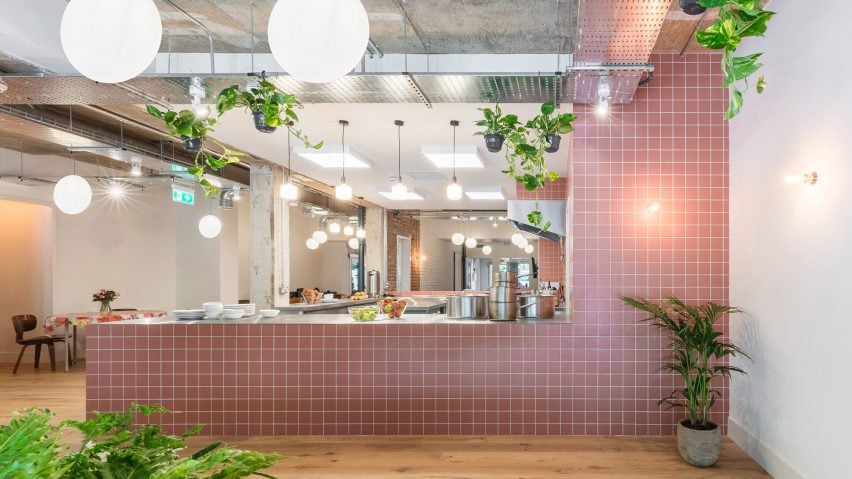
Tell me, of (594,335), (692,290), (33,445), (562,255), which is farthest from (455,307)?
(562,255)

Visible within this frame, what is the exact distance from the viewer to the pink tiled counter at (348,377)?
168 inches

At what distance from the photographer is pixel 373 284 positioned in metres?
11.5

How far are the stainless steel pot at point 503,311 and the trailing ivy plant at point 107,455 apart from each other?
Result: 3486 mm

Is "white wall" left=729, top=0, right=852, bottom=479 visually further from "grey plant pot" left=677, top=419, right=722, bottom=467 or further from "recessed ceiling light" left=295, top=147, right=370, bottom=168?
"recessed ceiling light" left=295, top=147, right=370, bottom=168

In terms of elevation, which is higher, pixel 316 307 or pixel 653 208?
pixel 653 208

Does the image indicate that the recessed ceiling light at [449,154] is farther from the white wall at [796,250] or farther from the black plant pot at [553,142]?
the white wall at [796,250]

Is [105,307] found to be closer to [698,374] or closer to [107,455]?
[698,374]

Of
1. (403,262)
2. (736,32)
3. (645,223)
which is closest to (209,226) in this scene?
(645,223)

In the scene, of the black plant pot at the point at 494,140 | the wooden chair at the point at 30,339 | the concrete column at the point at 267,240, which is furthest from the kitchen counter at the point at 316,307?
the black plant pot at the point at 494,140

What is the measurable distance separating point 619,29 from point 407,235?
37.6 ft

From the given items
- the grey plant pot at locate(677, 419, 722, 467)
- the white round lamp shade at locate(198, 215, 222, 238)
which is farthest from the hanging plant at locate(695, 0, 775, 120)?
the white round lamp shade at locate(198, 215, 222, 238)

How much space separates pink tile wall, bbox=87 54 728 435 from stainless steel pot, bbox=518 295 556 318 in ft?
0.93

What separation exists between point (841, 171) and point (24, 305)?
35.1 feet

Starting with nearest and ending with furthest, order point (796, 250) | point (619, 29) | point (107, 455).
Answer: point (107, 455) < point (619, 29) < point (796, 250)
